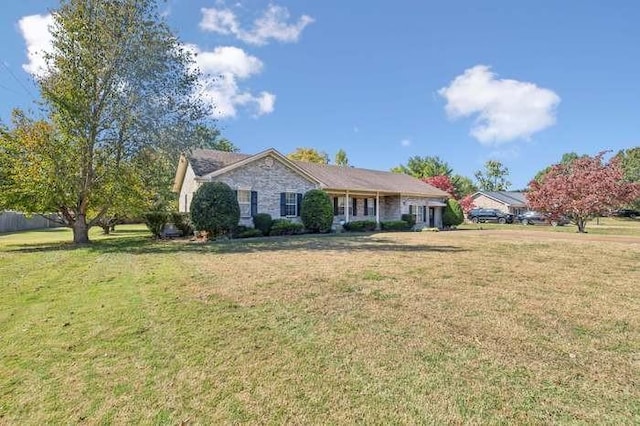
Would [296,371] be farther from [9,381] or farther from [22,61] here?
[22,61]

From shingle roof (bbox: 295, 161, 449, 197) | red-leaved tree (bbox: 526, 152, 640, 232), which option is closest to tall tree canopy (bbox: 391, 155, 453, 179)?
shingle roof (bbox: 295, 161, 449, 197)

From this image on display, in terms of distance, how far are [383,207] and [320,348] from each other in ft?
82.3

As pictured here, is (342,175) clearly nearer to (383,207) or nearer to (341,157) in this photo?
(383,207)

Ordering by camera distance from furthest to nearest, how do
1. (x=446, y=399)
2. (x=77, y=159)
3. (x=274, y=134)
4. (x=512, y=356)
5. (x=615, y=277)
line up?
(x=274, y=134) → (x=77, y=159) → (x=615, y=277) → (x=512, y=356) → (x=446, y=399)

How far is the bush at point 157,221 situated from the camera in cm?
1903

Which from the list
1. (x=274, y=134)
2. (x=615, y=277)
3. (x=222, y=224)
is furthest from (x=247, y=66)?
(x=615, y=277)

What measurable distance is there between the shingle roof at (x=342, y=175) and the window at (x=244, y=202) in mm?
1827

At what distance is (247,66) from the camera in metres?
22.3

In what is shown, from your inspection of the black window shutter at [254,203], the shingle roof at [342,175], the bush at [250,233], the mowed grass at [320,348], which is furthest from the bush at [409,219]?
the mowed grass at [320,348]

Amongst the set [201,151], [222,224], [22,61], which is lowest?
[222,224]

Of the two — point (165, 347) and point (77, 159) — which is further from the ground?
point (77, 159)

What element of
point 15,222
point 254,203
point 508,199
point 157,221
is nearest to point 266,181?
point 254,203

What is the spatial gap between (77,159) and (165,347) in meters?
14.3

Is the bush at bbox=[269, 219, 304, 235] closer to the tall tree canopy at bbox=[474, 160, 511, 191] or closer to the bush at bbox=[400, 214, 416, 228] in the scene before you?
the bush at bbox=[400, 214, 416, 228]
